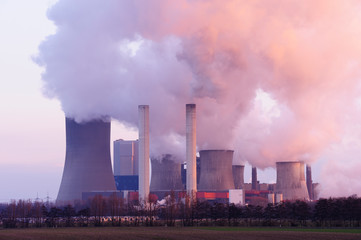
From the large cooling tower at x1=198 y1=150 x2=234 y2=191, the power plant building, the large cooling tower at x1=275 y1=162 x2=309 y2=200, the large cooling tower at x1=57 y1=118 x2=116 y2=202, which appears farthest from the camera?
the power plant building

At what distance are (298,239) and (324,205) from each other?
19.5 metres

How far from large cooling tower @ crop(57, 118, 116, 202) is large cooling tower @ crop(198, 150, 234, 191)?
11814 millimetres

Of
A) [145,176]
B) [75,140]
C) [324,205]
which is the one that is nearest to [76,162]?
[75,140]

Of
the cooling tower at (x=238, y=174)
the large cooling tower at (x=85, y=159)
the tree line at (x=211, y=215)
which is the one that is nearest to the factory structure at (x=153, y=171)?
the large cooling tower at (x=85, y=159)

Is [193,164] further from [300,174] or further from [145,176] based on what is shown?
[300,174]

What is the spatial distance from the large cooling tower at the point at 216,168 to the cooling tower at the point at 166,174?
4.94m

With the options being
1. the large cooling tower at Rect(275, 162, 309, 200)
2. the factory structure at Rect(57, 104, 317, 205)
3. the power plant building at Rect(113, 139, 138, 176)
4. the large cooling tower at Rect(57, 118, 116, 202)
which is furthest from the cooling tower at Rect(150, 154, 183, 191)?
the power plant building at Rect(113, 139, 138, 176)

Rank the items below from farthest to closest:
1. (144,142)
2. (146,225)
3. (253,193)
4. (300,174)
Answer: (253,193), (300,174), (144,142), (146,225)

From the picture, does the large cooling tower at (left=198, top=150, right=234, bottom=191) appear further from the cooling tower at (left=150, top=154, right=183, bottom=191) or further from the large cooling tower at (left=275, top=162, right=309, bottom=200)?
the large cooling tower at (left=275, top=162, right=309, bottom=200)

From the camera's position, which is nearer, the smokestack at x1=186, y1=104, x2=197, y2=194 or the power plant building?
the smokestack at x1=186, y1=104, x2=197, y2=194

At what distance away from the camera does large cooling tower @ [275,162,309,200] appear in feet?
275

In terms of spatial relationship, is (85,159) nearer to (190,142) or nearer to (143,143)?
(143,143)

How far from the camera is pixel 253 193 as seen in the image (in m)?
98.1

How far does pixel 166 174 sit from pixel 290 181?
1620 cm
